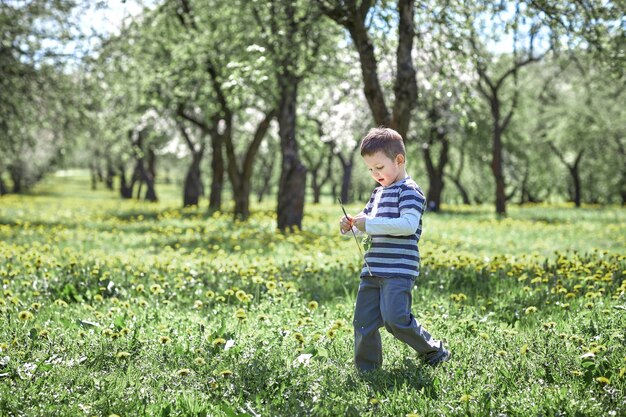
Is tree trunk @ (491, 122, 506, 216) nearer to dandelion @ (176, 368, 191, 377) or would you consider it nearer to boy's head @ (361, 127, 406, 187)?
boy's head @ (361, 127, 406, 187)

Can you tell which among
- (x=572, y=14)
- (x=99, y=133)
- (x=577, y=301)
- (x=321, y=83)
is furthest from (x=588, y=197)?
(x=577, y=301)

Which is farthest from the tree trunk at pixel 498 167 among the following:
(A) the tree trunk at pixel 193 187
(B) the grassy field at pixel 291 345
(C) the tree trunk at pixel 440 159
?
(B) the grassy field at pixel 291 345

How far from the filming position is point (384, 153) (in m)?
4.41

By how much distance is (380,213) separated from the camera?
15.0 ft

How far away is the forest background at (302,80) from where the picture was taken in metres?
9.74

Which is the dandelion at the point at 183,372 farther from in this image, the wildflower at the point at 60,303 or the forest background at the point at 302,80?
the forest background at the point at 302,80

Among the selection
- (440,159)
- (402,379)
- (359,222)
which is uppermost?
(440,159)

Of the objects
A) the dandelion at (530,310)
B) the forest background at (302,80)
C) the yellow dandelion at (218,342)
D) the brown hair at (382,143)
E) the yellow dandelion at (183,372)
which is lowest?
the yellow dandelion at (183,372)

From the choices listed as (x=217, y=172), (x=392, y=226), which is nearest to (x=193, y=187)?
(x=217, y=172)

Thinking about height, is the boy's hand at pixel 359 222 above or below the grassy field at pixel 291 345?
above

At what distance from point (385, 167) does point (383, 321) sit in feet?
3.62

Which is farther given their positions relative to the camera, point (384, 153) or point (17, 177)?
point (17, 177)

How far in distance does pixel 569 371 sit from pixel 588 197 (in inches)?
1832

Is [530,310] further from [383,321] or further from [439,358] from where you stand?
[383,321]
